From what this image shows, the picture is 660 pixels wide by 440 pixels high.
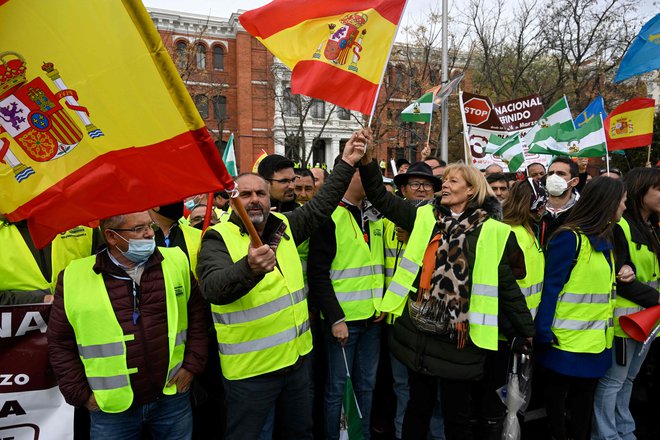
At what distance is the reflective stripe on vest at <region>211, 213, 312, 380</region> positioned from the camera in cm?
264

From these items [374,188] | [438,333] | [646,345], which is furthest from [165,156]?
[646,345]

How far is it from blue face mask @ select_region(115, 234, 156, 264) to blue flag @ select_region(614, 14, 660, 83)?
627 cm

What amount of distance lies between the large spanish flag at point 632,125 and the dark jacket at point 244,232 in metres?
6.17

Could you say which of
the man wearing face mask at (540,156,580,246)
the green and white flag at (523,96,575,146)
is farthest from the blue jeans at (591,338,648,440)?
the green and white flag at (523,96,575,146)

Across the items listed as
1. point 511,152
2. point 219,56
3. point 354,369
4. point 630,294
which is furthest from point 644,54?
point 219,56

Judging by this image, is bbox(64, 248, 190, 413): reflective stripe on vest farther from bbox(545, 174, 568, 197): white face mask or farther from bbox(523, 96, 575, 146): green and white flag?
bbox(523, 96, 575, 146): green and white flag

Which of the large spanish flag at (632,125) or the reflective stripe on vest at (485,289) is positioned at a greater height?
the large spanish flag at (632,125)

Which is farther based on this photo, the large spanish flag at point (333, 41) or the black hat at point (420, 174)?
the black hat at point (420, 174)

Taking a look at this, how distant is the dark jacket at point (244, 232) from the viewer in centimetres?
227

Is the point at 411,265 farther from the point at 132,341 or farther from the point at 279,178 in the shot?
the point at 132,341

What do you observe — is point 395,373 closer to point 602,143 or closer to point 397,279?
point 397,279

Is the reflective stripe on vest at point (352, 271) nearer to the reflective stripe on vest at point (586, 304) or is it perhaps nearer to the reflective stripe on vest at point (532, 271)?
the reflective stripe on vest at point (532, 271)

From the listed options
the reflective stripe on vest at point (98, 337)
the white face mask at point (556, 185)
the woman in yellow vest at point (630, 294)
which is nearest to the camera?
the reflective stripe on vest at point (98, 337)

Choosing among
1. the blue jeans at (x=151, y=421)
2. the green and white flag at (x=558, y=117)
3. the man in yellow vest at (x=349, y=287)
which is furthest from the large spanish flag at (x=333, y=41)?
the green and white flag at (x=558, y=117)
